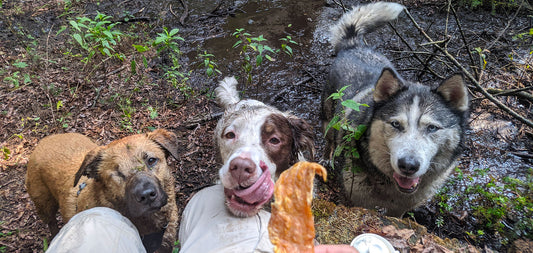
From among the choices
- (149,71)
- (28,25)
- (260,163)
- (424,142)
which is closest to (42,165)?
(260,163)

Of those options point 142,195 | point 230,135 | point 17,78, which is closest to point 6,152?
point 17,78

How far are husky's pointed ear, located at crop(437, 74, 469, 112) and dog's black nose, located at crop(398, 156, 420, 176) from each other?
0.97 m

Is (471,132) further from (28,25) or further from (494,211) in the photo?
(28,25)

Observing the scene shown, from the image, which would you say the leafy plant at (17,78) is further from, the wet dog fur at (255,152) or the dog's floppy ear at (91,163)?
the wet dog fur at (255,152)

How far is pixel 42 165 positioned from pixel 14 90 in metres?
4.20

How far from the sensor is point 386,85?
11.8 ft

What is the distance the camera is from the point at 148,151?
3486 mm

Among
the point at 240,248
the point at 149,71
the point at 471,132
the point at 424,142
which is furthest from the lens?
the point at 149,71

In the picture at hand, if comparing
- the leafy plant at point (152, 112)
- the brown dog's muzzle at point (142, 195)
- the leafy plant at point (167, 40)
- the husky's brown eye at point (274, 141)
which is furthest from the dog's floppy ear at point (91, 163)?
the leafy plant at point (167, 40)

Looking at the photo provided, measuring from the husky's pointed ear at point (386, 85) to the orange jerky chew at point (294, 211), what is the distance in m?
1.96

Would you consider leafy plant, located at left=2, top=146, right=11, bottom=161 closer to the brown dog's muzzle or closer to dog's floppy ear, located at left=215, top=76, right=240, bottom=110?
the brown dog's muzzle

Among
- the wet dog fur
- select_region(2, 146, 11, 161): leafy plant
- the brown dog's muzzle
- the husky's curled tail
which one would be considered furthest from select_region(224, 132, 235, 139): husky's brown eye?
select_region(2, 146, 11, 161): leafy plant

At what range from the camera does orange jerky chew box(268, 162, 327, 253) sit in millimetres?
2016

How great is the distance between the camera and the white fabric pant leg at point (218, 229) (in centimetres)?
228
